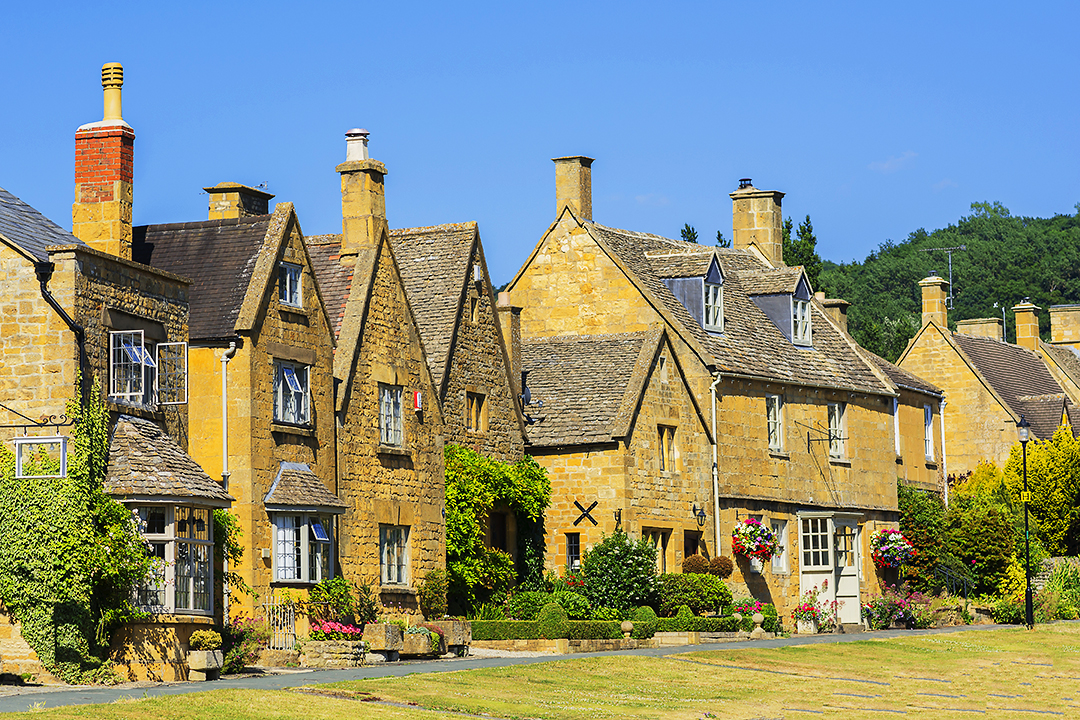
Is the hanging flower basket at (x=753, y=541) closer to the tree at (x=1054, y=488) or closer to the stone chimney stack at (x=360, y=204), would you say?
the stone chimney stack at (x=360, y=204)

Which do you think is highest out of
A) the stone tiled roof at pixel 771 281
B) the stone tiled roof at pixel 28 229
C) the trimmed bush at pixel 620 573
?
the stone tiled roof at pixel 771 281

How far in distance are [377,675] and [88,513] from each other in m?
5.38

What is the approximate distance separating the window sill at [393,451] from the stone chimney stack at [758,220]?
19.9 meters

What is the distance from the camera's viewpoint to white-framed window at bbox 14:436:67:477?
26891 millimetres

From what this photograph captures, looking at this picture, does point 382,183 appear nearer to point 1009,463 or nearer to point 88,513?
point 88,513

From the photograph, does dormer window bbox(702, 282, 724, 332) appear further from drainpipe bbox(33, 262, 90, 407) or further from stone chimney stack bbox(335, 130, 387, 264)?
drainpipe bbox(33, 262, 90, 407)

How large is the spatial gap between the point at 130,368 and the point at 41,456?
2603 mm

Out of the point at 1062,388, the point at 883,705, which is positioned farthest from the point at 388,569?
the point at 1062,388

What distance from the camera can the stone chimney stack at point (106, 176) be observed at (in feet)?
101

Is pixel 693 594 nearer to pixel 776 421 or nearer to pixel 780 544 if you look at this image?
pixel 780 544

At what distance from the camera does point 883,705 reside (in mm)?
26609

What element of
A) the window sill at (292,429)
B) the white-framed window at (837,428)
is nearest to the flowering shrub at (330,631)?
the window sill at (292,429)

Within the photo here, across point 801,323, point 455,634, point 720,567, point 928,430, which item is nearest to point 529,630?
point 455,634

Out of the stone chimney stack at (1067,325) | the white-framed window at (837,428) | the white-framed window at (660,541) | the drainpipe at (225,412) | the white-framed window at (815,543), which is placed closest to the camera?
the drainpipe at (225,412)
